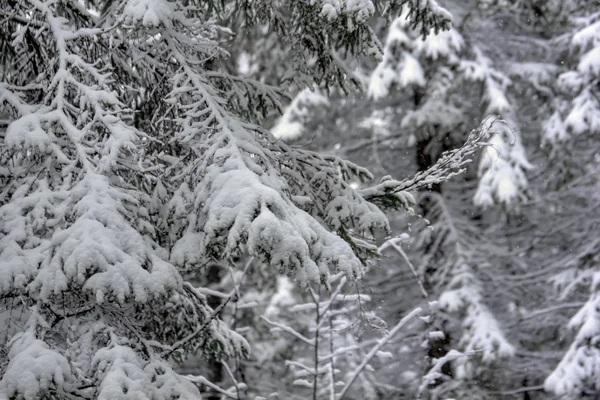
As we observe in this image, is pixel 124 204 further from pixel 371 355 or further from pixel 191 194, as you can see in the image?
pixel 371 355

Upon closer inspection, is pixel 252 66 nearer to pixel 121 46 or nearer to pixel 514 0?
pixel 514 0

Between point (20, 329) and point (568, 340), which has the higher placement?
point (568, 340)

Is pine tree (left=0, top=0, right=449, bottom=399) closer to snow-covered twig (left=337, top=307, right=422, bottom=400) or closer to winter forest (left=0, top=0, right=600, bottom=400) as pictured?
winter forest (left=0, top=0, right=600, bottom=400)

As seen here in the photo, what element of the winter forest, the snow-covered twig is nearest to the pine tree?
the winter forest

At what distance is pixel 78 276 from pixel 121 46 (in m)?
2.14

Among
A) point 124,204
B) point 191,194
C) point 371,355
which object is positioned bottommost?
point 124,204

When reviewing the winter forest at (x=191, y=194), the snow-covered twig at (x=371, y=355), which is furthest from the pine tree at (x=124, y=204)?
the snow-covered twig at (x=371, y=355)

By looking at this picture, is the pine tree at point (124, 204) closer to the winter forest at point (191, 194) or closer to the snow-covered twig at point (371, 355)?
the winter forest at point (191, 194)

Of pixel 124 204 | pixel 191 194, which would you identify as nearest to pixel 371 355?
pixel 191 194

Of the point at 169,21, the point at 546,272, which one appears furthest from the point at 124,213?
the point at 546,272

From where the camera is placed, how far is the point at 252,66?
10.9 meters

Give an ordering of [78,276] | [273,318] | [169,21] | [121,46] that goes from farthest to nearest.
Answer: [273,318]
[121,46]
[169,21]
[78,276]

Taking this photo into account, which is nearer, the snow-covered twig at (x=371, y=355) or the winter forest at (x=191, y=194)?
the winter forest at (x=191, y=194)

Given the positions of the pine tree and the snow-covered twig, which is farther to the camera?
the snow-covered twig
